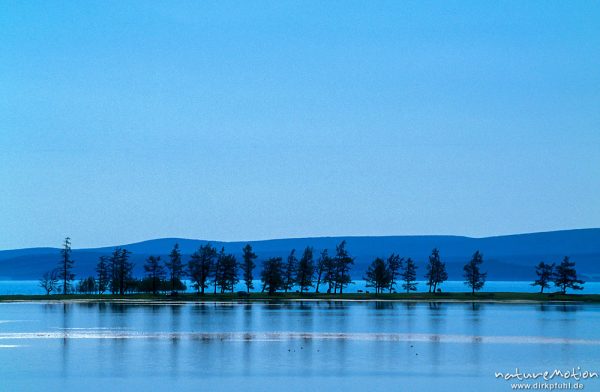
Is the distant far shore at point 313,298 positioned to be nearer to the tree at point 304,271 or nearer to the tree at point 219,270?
the tree at point 219,270

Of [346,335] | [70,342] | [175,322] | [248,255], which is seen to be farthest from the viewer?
[248,255]

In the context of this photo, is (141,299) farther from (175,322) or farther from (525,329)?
(525,329)

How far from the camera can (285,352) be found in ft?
182

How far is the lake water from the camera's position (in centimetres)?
4281

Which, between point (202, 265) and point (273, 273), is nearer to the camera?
point (202, 265)

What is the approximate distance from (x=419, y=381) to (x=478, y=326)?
3763 cm

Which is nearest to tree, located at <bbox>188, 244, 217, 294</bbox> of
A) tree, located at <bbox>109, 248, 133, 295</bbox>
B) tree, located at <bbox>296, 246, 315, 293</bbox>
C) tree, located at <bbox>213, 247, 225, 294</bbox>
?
tree, located at <bbox>213, 247, 225, 294</bbox>

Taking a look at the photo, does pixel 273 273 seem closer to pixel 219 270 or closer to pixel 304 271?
pixel 304 271

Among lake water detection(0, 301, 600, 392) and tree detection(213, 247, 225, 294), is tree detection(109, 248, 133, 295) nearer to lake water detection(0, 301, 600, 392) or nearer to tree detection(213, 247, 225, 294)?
tree detection(213, 247, 225, 294)

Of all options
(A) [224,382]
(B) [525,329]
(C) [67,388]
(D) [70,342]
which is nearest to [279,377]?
(A) [224,382]

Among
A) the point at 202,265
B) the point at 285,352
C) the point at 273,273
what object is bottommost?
the point at 285,352

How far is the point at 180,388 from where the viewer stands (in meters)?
40.7

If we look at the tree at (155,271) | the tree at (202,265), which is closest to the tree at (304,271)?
the tree at (202,265)

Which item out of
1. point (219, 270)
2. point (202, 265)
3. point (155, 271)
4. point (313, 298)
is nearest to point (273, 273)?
A: point (313, 298)
